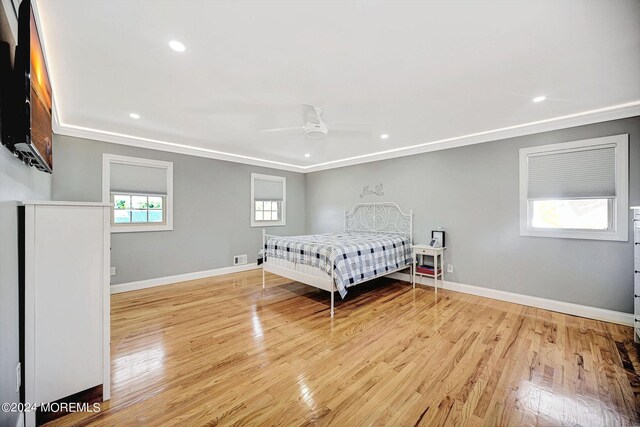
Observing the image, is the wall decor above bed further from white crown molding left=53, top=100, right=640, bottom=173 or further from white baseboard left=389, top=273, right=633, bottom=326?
white baseboard left=389, top=273, right=633, bottom=326

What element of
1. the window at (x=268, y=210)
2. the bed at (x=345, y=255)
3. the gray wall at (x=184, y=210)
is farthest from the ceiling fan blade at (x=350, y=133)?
the window at (x=268, y=210)

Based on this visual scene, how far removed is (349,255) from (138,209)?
375 centimetres

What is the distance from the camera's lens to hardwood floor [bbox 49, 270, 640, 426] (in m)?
1.67

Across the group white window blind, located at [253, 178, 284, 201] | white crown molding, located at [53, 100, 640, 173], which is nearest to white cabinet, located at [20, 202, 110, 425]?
white crown molding, located at [53, 100, 640, 173]

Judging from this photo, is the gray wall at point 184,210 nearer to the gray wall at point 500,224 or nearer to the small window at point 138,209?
the small window at point 138,209

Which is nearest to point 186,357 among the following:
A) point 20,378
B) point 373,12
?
point 20,378

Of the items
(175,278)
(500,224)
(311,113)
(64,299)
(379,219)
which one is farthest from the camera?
(379,219)

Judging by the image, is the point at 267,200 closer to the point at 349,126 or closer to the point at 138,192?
the point at 138,192

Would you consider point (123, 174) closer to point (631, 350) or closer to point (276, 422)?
point (276, 422)

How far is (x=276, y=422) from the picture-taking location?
1592 millimetres

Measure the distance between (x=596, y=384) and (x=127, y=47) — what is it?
4.48 m

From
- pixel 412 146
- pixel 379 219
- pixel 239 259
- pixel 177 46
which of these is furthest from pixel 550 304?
pixel 239 259

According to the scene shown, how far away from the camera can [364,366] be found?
7.17 feet

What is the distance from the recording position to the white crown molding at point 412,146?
307 centimetres
